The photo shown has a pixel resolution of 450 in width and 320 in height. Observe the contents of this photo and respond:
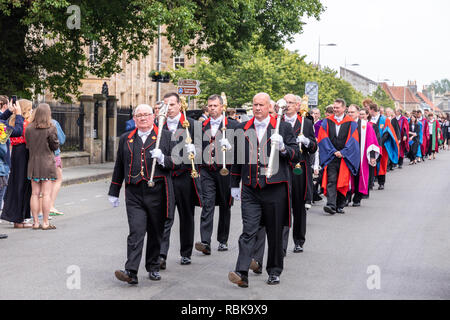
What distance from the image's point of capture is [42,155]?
36.2ft

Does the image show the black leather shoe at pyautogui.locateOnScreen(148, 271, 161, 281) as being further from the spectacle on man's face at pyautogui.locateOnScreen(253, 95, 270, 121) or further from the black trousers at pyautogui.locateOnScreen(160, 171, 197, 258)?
the spectacle on man's face at pyautogui.locateOnScreen(253, 95, 270, 121)

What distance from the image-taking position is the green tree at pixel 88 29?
21.2 meters

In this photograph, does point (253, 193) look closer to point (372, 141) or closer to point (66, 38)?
point (372, 141)

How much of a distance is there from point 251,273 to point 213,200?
5.04ft

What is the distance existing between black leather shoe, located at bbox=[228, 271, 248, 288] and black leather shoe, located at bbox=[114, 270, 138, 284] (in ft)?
2.86

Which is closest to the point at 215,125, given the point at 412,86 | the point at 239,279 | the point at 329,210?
the point at 239,279

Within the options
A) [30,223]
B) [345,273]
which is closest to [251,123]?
[345,273]

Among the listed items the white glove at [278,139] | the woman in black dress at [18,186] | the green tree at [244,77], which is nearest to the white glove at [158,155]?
the white glove at [278,139]

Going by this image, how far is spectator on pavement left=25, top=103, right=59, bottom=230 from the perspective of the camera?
10.9m

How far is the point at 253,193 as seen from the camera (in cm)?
733

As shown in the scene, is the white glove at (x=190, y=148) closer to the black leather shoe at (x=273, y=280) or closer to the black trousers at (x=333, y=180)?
the black leather shoe at (x=273, y=280)

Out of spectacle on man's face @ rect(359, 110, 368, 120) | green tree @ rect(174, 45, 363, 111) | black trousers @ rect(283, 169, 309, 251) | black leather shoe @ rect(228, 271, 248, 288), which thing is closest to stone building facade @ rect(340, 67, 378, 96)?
green tree @ rect(174, 45, 363, 111)

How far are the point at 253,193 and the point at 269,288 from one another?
895 millimetres

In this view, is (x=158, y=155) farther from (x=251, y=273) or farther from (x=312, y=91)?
(x=312, y=91)
